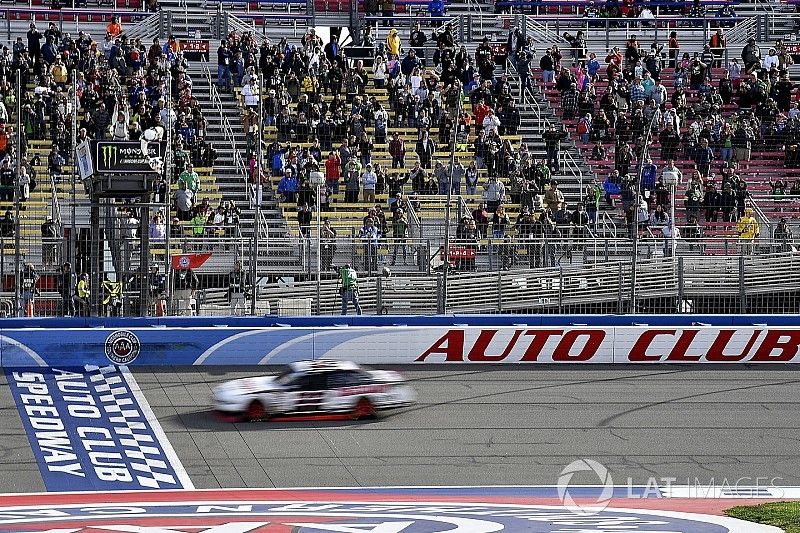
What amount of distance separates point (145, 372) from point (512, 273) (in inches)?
288

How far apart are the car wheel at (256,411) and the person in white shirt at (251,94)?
16008mm

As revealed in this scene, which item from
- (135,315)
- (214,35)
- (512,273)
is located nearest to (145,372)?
(135,315)

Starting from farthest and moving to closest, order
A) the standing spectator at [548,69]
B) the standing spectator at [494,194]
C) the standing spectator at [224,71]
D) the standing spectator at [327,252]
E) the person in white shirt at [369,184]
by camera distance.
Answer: the standing spectator at [548,69], the standing spectator at [224,71], the person in white shirt at [369,184], the standing spectator at [494,194], the standing spectator at [327,252]

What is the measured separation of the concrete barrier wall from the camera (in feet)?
83.0

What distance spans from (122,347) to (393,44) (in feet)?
58.6

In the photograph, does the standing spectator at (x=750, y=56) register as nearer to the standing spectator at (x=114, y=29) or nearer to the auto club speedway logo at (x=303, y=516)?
the standing spectator at (x=114, y=29)

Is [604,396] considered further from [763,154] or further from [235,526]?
[763,154]

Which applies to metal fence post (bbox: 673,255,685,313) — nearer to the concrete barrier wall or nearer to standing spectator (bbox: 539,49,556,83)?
the concrete barrier wall

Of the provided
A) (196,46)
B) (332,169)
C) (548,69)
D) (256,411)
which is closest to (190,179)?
(332,169)

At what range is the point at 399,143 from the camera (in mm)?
34562

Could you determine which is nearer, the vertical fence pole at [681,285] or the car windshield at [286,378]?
the car windshield at [286,378]

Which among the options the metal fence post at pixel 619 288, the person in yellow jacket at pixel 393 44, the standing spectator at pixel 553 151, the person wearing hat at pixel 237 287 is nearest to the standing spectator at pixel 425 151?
the standing spectator at pixel 553 151

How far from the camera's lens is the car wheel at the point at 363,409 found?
71.9 ft

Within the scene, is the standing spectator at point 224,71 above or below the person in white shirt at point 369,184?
above
